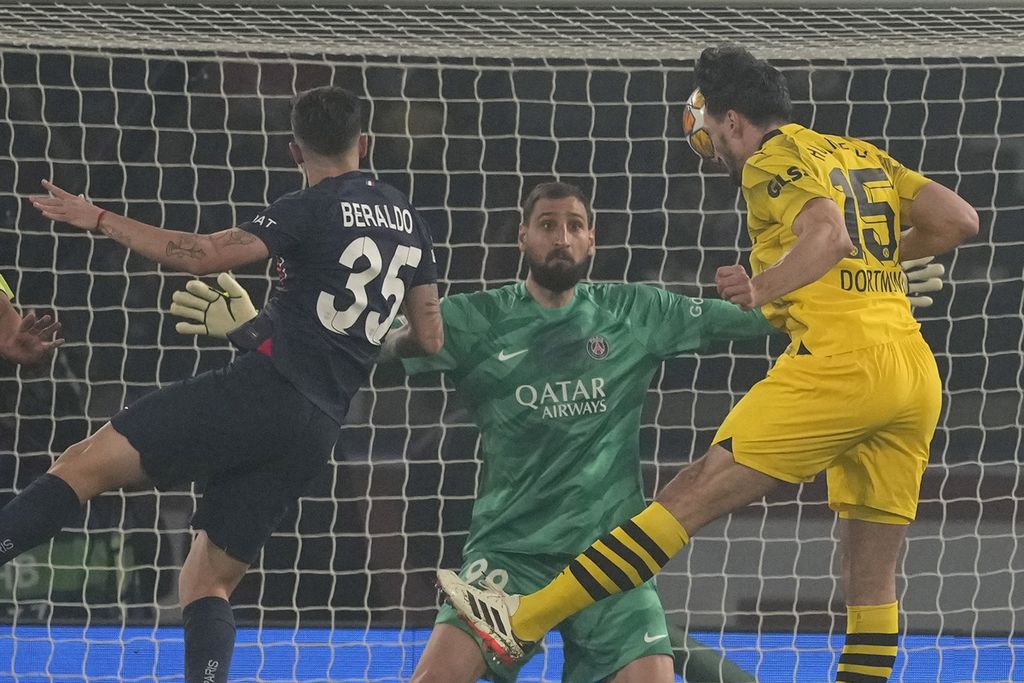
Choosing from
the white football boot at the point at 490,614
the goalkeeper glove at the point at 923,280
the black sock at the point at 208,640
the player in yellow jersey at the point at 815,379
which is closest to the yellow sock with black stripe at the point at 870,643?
the player in yellow jersey at the point at 815,379

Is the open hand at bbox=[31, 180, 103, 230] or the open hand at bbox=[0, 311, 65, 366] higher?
the open hand at bbox=[31, 180, 103, 230]

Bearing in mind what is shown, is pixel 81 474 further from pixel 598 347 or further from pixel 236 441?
pixel 598 347

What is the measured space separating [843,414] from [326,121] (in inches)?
56.3

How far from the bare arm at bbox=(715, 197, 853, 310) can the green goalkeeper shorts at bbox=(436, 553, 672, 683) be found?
1.06 m

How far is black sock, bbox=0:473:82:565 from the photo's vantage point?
10.7 feet

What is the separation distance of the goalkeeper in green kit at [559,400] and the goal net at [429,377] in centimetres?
150

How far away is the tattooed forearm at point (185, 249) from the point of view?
331cm

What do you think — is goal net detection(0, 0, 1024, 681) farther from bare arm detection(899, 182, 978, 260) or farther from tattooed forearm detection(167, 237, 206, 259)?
tattooed forearm detection(167, 237, 206, 259)

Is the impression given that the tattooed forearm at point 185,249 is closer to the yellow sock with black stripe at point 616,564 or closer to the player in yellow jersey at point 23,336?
the player in yellow jersey at point 23,336

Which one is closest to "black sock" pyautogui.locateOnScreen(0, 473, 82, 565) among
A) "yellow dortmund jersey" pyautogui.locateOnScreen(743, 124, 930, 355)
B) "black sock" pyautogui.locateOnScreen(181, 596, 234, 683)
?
"black sock" pyautogui.locateOnScreen(181, 596, 234, 683)

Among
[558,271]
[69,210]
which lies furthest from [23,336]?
[558,271]

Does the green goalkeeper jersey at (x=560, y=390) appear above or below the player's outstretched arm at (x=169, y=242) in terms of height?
below

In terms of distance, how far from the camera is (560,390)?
3939 millimetres

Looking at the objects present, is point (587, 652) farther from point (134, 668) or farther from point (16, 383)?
point (16, 383)
